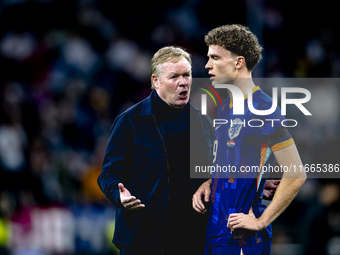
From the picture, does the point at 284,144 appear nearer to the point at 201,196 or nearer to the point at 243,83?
the point at 243,83

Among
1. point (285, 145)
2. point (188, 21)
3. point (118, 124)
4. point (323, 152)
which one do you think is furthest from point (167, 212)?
point (188, 21)

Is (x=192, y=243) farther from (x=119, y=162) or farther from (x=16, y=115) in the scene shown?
(x=16, y=115)

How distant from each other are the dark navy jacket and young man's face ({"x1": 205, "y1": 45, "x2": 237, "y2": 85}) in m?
0.42

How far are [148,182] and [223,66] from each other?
0.94 metres

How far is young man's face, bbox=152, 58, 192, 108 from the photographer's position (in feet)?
10.8

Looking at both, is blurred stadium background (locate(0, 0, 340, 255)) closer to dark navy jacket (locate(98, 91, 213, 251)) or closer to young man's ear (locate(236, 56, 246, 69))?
Answer: dark navy jacket (locate(98, 91, 213, 251))

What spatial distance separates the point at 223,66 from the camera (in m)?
3.18

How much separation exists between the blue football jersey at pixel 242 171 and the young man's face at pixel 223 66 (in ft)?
0.63

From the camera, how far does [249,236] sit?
10.0 ft

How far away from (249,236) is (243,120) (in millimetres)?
741

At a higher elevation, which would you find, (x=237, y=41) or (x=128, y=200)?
(x=237, y=41)

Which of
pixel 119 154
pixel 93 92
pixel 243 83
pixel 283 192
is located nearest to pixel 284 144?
pixel 283 192

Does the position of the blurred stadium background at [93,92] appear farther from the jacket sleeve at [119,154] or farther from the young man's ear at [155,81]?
the young man's ear at [155,81]

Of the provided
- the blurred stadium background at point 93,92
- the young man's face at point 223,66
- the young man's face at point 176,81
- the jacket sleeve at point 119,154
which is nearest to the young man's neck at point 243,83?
the young man's face at point 223,66
